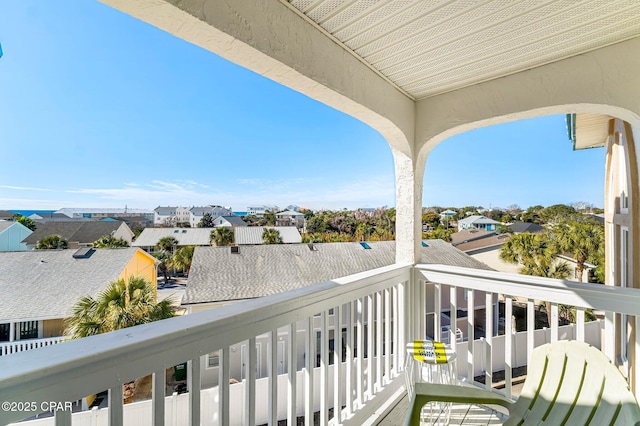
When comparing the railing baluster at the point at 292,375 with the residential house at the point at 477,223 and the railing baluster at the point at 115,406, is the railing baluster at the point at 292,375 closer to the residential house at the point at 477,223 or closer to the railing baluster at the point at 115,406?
the railing baluster at the point at 115,406

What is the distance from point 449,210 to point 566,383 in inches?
72.6

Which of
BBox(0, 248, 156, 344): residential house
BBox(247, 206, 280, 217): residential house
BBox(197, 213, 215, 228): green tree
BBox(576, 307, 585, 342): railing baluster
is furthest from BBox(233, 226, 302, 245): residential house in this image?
BBox(576, 307, 585, 342): railing baluster

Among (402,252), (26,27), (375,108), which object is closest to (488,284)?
(402,252)

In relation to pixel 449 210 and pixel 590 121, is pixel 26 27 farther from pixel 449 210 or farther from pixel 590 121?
pixel 590 121

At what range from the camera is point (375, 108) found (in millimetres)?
2064

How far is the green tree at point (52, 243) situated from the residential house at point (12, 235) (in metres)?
0.07

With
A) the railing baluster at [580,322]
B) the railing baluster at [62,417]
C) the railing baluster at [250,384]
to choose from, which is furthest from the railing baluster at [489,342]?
the railing baluster at [62,417]

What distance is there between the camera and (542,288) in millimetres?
1979

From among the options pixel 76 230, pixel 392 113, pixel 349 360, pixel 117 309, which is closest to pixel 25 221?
pixel 76 230

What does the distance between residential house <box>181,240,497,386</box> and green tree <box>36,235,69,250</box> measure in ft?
2.56

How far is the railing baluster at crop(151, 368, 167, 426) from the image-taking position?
2.92 ft

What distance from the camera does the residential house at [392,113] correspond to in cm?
95

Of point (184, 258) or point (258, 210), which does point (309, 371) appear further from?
point (258, 210)

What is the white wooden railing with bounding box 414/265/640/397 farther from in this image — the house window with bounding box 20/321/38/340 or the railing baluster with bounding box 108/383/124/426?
the house window with bounding box 20/321/38/340
